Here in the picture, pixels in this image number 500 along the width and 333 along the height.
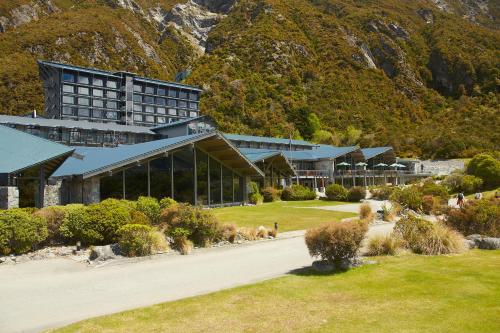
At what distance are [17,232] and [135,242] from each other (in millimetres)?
4232

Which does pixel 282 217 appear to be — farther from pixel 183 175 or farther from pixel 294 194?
pixel 294 194

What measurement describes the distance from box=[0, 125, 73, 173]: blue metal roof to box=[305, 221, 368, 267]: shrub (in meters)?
15.4

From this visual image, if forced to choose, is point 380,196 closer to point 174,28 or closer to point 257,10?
point 257,10

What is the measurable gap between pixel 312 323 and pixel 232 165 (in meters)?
28.5

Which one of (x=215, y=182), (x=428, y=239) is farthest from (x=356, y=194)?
(x=428, y=239)

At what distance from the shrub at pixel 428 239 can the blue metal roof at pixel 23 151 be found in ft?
56.0

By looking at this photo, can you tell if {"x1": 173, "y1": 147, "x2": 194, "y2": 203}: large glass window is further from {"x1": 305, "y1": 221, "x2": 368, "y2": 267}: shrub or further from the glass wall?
{"x1": 305, "y1": 221, "x2": 368, "y2": 267}: shrub

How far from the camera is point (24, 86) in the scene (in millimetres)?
112688

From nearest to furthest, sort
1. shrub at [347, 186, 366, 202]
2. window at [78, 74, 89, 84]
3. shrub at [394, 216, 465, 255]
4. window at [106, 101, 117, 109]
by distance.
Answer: shrub at [394, 216, 465, 255], shrub at [347, 186, 366, 202], window at [78, 74, 89, 84], window at [106, 101, 117, 109]

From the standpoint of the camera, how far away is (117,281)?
43.1 ft

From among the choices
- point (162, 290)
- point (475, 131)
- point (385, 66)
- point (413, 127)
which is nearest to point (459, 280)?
point (162, 290)

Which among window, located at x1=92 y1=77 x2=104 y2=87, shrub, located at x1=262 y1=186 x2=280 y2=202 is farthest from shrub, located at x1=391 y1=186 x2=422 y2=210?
window, located at x1=92 y1=77 x2=104 y2=87

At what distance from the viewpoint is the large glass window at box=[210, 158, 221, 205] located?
35.5 metres

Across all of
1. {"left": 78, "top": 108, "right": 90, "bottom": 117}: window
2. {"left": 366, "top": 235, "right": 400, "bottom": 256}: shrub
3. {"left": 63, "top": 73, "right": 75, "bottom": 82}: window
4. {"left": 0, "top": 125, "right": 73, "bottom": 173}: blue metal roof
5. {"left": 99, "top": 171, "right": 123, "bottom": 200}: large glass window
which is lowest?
{"left": 366, "top": 235, "right": 400, "bottom": 256}: shrub
